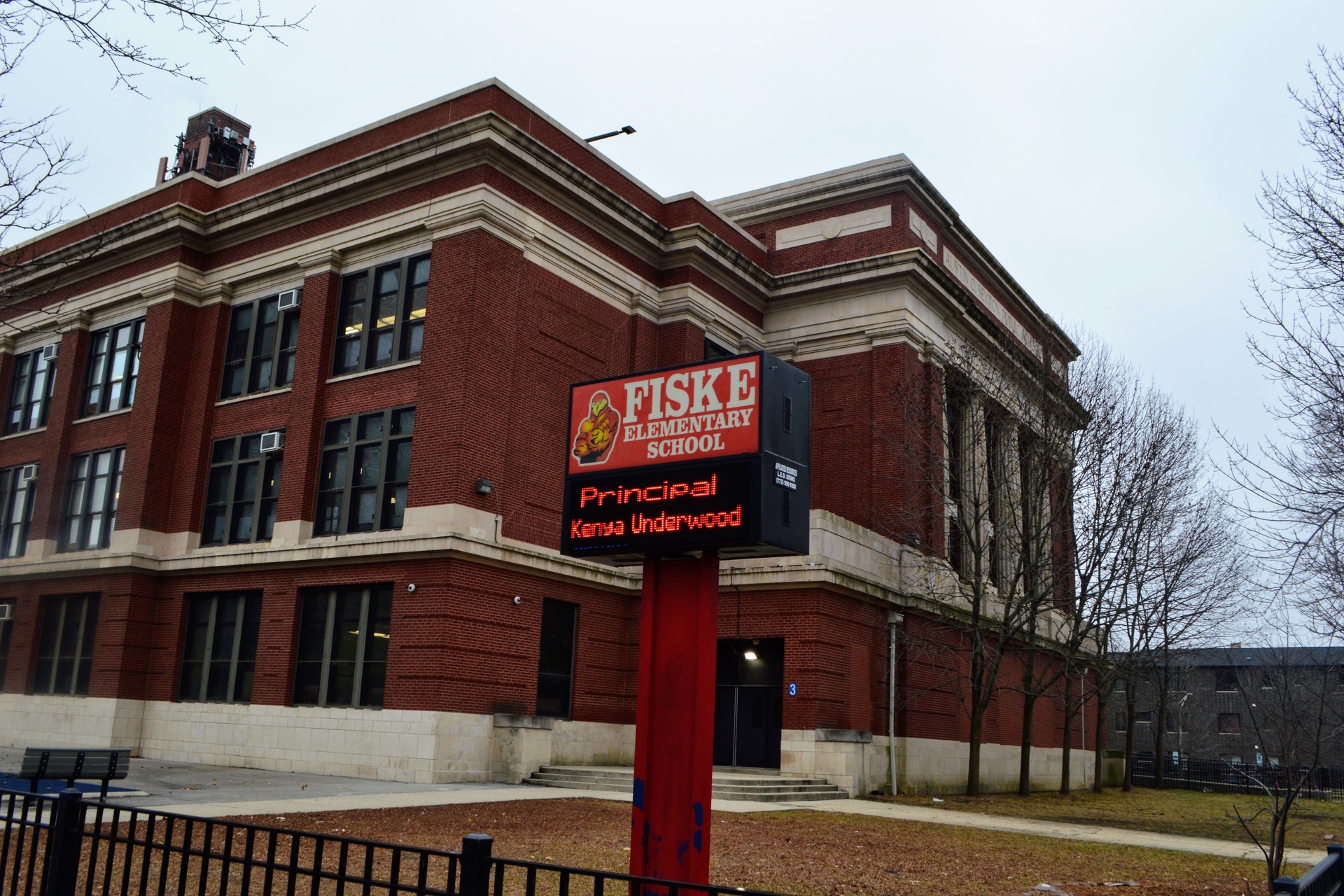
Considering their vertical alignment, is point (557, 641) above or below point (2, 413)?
below

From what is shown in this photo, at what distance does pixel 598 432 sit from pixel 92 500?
27014 millimetres

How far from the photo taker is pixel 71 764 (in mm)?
14844

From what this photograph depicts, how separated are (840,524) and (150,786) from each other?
15591 mm

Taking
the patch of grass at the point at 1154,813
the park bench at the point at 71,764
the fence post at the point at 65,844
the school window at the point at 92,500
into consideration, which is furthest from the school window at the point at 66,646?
the fence post at the point at 65,844

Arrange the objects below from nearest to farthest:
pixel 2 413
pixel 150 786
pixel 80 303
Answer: pixel 150 786 < pixel 80 303 < pixel 2 413

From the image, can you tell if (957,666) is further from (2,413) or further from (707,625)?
(2,413)

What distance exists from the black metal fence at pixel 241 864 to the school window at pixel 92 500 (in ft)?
57.6

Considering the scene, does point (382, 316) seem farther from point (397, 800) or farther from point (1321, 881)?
point (1321, 881)

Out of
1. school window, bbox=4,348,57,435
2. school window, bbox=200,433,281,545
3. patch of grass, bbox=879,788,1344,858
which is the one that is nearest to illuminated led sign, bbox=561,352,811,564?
patch of grass, bbox=879,788,1344,858

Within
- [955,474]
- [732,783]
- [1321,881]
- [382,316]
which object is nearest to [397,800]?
[732,783]

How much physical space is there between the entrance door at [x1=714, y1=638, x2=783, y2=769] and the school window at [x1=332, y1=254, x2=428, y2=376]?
425 inches

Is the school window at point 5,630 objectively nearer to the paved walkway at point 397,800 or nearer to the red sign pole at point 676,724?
the paved walkway at point 397,800

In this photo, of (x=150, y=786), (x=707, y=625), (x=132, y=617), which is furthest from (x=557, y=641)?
(x=707, y=625)

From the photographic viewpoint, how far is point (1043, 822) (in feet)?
67.4
